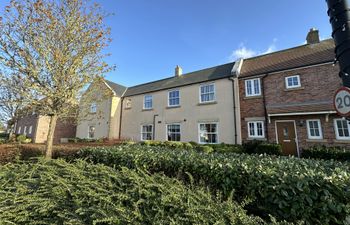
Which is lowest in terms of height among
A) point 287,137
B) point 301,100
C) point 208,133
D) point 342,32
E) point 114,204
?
point 114,204

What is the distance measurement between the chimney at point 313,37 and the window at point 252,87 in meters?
5.37

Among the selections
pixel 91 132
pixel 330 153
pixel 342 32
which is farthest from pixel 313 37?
pixel 91 132

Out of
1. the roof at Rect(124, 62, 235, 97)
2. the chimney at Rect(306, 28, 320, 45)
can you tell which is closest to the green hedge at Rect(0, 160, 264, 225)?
the roof at Rect(124, 62, 235, 97)

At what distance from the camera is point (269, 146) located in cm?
1016

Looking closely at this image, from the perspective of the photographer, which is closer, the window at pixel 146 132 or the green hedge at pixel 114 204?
the green hedge at pixel 114 204

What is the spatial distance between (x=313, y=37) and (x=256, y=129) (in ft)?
28.5

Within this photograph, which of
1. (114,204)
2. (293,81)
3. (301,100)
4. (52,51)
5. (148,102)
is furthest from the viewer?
(148,102)

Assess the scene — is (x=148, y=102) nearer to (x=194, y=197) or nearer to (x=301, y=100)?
(x=301, y=100)

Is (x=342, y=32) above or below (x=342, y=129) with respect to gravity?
above

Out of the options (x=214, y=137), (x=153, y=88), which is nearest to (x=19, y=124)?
(x=153, y=88)

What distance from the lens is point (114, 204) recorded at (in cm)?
267

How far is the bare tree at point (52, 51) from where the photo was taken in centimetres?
662

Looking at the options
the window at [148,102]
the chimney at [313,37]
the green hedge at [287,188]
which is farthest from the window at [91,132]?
the chimney at [313,37]

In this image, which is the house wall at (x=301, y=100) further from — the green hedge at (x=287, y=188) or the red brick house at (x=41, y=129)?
the red brick house at (x=41, y=129)
